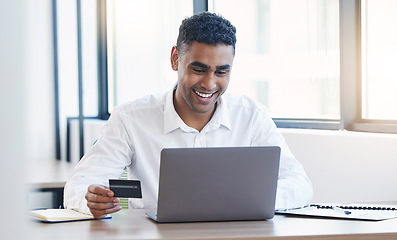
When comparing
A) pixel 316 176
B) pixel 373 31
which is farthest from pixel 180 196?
pixel 373 31

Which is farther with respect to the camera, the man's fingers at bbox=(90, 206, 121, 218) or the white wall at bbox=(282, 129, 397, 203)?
the white wall at bbox=(282, 129, 397, 203)

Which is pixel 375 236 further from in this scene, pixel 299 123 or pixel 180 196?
pixel 299 123

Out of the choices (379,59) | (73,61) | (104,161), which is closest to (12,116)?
(104,161)

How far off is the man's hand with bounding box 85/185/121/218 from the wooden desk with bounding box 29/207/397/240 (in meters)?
0.03

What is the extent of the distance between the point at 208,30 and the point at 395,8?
3.27 feet

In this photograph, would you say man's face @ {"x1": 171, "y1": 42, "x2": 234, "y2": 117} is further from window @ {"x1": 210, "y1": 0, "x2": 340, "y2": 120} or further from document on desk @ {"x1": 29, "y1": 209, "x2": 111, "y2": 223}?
window @ {"x1": 210, "y1": 0, "x2": 340, "y2": 120}

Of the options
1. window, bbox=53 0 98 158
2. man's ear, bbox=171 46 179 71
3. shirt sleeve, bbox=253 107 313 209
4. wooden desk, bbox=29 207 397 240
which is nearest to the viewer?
wooden desk, bbox=29 207 397 240

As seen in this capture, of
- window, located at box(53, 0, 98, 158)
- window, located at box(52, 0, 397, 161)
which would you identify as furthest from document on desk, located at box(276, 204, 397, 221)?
window, located at box(53, 0, 98, 158)

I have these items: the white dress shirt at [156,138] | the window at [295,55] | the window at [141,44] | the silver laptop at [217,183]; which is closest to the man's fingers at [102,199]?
the silver laptop at [217,183]

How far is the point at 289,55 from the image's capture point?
3.08m

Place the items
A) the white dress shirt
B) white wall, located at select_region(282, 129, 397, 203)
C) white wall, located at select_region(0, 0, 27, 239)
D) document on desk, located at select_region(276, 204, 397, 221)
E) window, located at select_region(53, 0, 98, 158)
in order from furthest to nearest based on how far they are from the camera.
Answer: window, located at select_region(53, 0, 98, 158), white wall, located at select_region(282, 129, 397, 203), the white dress shirt, document on desk, located at select_region(276, 204, 397, 221), white wall, located at select_region(0, 0, 27, 239)

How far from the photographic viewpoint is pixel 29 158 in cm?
17

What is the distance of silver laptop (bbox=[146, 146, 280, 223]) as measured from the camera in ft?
4.21

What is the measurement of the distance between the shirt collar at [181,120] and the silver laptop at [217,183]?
1.98 ft
